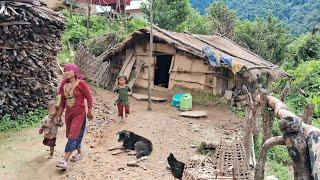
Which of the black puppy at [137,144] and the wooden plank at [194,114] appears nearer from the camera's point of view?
the black puppy at [137,144]

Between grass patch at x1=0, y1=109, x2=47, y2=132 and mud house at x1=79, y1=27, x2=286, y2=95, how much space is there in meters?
5.69

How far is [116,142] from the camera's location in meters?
9.42

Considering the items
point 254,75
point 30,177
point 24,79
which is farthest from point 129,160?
point 254,75

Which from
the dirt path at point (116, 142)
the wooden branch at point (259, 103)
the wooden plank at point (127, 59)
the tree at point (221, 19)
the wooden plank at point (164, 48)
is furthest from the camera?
the tree at point (221, 19)

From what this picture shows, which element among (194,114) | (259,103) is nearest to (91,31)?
(194,114)

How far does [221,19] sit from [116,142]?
804 inches

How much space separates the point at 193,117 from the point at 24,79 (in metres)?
5.22

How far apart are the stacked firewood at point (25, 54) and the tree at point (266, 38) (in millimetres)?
16858

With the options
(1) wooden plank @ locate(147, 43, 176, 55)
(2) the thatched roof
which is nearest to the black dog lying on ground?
(2) the thatched roof

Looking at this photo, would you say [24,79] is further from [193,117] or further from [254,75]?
[254,75]

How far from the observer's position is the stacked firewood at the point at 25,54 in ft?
32.8

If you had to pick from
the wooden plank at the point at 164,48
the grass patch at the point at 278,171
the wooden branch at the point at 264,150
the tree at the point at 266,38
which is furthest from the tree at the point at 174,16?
the wooden branch at the point at 264,150

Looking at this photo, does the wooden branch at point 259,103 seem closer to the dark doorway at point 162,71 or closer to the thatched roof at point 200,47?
the thatched roof at point 200,47

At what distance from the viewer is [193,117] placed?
43.4 feet
